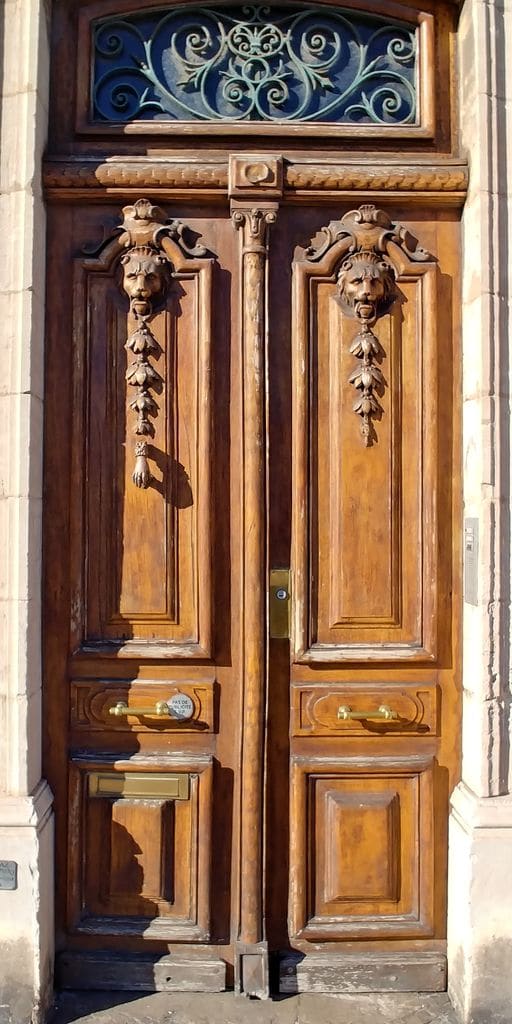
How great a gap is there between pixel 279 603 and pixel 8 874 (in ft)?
4.88

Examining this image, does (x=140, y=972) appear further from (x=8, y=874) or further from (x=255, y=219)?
(x=255, y=219)

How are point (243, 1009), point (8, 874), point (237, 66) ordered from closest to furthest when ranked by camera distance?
point (8, 874) → point (243, 1009) → point (237, 66)

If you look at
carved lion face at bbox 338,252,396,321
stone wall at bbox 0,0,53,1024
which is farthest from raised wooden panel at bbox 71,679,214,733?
carved lion face at bbox 338,252,396,321

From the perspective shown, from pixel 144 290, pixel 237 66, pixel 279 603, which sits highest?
pixel 237 66

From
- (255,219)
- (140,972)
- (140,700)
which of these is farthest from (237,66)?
(140,972)

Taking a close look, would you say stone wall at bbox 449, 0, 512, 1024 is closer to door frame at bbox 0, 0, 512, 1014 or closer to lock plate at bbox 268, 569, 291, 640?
door frame at bbox 0, 0, 512, 1014

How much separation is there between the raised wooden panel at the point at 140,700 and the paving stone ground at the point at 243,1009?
1.07 metres

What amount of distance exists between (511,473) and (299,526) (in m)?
0.88

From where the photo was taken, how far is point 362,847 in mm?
3189

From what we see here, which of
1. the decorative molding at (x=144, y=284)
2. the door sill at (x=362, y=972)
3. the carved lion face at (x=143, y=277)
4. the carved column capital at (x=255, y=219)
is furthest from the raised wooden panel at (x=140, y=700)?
the carved column capital at (x=255, y=219)

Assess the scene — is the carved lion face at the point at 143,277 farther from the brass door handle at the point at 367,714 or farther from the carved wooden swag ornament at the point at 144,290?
the brass door handle at the point at 367,714

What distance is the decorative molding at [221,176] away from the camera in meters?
3.13

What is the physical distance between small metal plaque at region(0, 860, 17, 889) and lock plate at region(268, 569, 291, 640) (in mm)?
1344

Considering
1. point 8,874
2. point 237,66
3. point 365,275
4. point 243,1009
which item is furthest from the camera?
point 237,66
